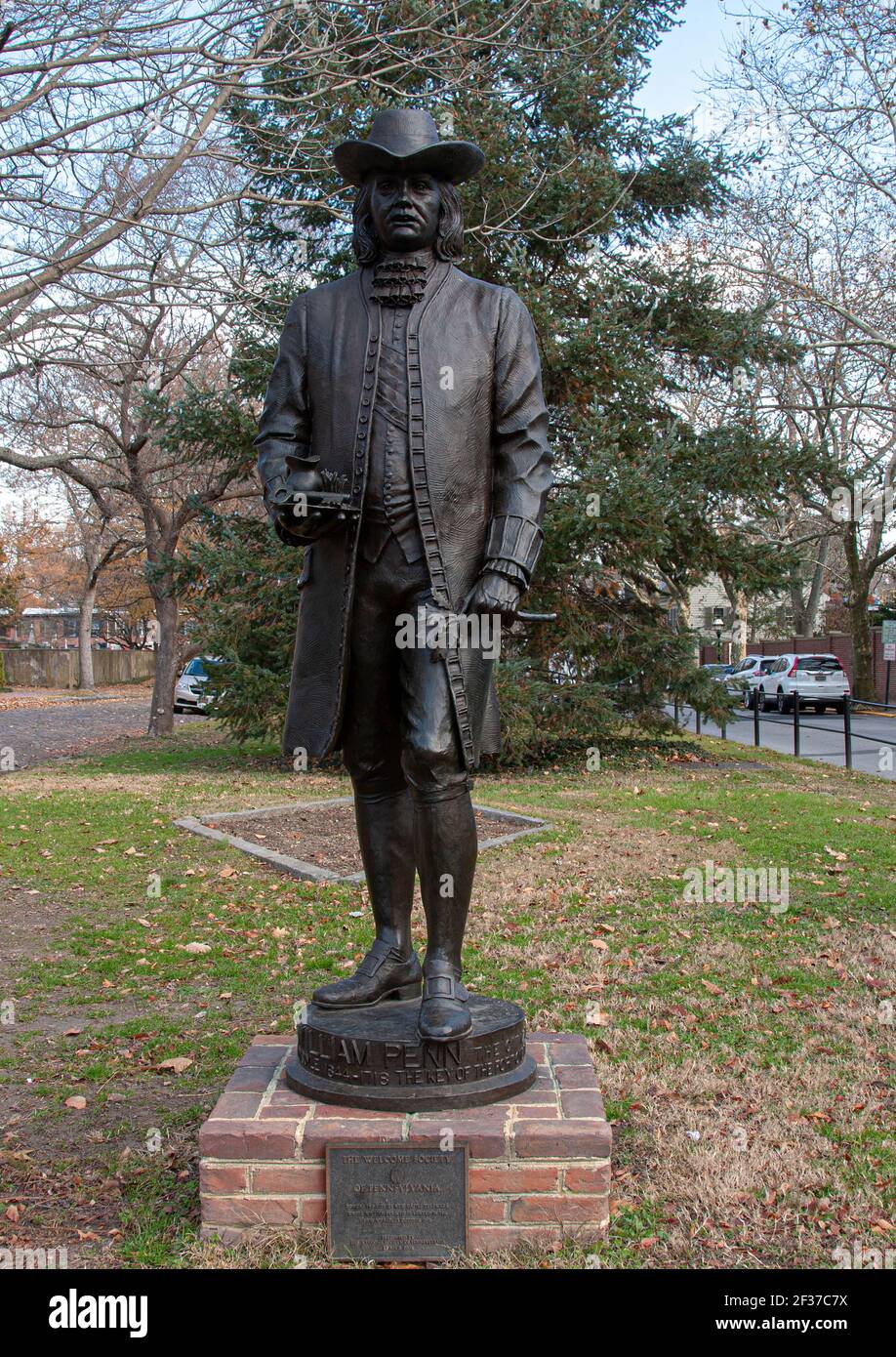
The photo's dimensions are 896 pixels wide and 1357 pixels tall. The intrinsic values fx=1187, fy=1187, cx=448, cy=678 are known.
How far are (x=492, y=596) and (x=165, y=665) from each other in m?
16.3

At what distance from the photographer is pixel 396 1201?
3.08 meters

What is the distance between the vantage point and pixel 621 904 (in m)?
6.95

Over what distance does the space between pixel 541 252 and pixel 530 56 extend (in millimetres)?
2149

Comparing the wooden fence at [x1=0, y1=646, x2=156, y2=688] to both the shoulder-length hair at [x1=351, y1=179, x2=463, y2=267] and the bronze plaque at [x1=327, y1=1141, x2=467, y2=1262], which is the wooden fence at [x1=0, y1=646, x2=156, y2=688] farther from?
the bronze plaque at [x1=327, y1=1141, x2=467, y2=1262]

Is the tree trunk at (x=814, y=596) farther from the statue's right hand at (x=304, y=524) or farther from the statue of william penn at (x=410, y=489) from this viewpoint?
the statue's right hand at (x=304, y=524)

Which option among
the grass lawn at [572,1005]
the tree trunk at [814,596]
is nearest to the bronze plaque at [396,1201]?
the grass lawn at [572,1005]

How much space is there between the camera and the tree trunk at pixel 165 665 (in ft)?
60.5

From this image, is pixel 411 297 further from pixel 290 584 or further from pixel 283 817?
pixel 290 584

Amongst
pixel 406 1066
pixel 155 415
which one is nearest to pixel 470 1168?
pixel 406 1066

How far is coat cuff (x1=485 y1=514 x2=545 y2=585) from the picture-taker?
3430mm

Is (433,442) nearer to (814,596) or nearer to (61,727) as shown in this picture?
(61,727)

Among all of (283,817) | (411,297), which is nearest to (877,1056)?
(411,297)

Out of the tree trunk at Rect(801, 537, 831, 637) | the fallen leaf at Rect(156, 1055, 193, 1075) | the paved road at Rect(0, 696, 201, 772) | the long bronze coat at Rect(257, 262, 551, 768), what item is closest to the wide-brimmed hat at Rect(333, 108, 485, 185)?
the long bronze coat at Rect(257, 262, 551, 768)

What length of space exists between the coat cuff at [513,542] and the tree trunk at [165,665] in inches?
583
